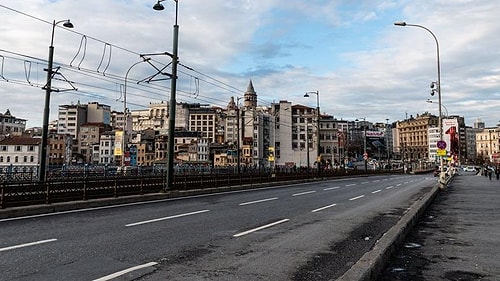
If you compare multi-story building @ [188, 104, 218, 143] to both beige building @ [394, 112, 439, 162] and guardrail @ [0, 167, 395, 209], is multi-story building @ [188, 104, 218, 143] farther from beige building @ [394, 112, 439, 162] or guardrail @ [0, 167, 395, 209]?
guardrail @ [0, 167, 395, 209]

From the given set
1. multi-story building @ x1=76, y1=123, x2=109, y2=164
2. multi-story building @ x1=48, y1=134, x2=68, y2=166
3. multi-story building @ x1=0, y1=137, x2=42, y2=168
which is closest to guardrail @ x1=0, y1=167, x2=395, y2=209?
multi-story building @ x1=0, y1=137, x2=42, y2=168

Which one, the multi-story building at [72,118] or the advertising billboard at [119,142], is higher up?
the multi-story building at [72,118]

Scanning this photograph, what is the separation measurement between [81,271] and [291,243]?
440cm

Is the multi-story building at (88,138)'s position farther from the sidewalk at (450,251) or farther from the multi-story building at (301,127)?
the sidewalk at (450,251)

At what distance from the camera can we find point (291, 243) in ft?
30.5

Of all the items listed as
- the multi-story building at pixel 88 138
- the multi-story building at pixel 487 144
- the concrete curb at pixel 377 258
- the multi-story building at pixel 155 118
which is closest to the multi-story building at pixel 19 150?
the multi-story building at pixel 88 138

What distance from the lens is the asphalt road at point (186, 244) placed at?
6719mm

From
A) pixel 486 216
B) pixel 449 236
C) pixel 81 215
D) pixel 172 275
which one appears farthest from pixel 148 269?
pixel 486 216

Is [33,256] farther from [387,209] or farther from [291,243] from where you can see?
[387,209]

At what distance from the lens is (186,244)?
9.02 metres

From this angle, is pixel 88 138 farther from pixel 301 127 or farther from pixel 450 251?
pixel 450 251

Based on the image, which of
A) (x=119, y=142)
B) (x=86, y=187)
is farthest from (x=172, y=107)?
(x=119, y=142)

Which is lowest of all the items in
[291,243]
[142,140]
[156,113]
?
[291,243]

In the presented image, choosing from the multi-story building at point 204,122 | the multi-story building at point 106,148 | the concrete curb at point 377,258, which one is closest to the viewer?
the concrete curb at point 377,258
